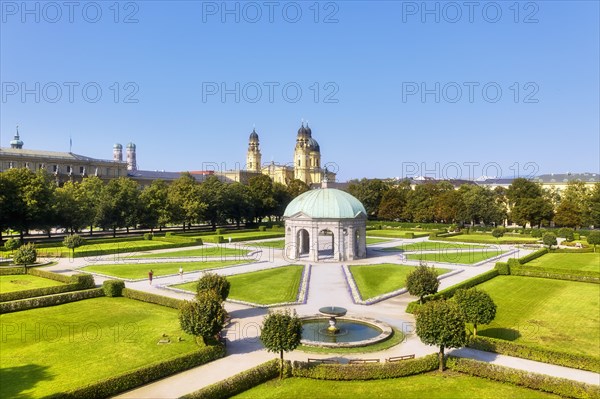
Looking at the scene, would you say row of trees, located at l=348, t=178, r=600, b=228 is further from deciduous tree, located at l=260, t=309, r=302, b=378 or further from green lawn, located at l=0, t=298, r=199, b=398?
deciduous tree, located at l=260, t=309, r=302, b=378

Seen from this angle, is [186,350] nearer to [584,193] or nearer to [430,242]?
[430,242]

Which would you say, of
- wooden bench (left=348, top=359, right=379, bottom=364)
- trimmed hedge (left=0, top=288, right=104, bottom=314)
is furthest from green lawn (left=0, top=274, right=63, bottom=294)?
wooden bench (left=348, top=359, right=379, bottom=364)

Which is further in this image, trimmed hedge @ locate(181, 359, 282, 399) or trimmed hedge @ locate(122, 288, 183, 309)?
trimmed hedge @ locate(122, 288, 183, 309)

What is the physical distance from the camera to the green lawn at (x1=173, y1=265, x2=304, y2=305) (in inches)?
1423

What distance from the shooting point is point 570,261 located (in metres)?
57.8

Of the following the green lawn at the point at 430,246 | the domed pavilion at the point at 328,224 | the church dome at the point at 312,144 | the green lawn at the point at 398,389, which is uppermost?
the church dome at the point at 312,144

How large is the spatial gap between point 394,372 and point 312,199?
120 feet

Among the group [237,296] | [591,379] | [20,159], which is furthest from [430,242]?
[20,159]

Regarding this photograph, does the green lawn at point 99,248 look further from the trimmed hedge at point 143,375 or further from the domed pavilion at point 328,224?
the trimmed hedge at point 143,375

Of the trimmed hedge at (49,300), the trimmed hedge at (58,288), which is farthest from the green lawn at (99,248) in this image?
the trimmed hedge at (49,300)

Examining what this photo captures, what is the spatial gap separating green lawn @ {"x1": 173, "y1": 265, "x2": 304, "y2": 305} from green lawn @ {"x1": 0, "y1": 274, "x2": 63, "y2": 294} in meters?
12.0

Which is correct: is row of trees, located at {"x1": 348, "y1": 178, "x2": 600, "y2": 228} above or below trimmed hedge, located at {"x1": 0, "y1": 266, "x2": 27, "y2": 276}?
above

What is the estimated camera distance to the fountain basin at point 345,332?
25.4 meters

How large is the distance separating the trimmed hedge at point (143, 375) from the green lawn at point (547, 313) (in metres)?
16.8
